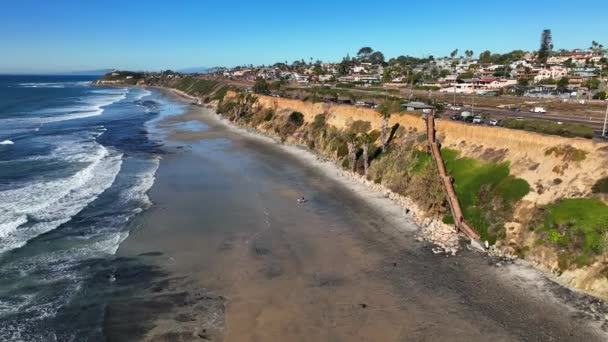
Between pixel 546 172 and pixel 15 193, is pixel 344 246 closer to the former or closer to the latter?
pixel 546 172

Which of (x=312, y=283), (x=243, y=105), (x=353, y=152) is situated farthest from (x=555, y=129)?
(x=243, y=105)

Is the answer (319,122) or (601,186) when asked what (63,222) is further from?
(319,122)

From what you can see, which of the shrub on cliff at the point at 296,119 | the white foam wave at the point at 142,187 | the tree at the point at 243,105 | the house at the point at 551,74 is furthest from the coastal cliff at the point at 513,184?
the house at the point at 551,74

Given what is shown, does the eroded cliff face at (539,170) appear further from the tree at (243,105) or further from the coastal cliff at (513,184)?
the tree at (243,105)

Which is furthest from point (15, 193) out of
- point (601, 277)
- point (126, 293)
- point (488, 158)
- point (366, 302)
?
point (601, 277)

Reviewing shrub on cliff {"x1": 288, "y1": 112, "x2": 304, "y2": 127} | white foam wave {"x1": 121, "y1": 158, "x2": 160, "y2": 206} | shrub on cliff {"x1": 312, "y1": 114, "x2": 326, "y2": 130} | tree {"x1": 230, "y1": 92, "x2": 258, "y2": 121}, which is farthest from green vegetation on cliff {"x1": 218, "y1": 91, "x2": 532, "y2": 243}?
tree {"x1": 230, "y1": 92, "x2": 258, "y2": 121}

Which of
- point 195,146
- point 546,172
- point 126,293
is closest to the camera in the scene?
point 126,293
